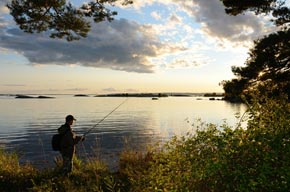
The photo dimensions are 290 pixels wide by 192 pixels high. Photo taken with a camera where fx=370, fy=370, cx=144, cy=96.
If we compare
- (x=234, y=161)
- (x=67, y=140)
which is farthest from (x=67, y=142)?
(x=234, y=161)

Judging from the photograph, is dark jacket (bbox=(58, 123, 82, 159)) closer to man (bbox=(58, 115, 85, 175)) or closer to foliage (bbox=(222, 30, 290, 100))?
man (bbox=(58, 115, 85, 175))

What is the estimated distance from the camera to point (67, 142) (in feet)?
38.9

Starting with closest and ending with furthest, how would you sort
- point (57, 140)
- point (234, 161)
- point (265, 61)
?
1. point (234, 161)
2. point (57, 140)
3. point (265, 61)

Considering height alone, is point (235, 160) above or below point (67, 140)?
above

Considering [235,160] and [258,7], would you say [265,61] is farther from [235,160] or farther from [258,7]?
[235,160]

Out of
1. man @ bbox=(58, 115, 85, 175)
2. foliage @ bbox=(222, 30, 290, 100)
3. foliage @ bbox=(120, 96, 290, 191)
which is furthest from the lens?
foliage @ bbox=(222, 30, 290, 100)

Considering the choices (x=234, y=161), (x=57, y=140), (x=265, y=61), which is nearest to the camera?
(x=234, y=161)

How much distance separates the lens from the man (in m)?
11.8

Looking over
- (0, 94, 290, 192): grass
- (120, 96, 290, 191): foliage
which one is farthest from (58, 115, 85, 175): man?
(120, 96, 290, 191): foliage

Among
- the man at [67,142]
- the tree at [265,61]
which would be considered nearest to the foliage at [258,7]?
the tree at [265,61]

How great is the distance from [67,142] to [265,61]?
860 centimetres

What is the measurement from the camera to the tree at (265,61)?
49.4 feet

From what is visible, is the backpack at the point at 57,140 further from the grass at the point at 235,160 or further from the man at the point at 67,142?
the grass at the point at 235,160

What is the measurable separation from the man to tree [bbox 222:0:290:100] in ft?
23.0
